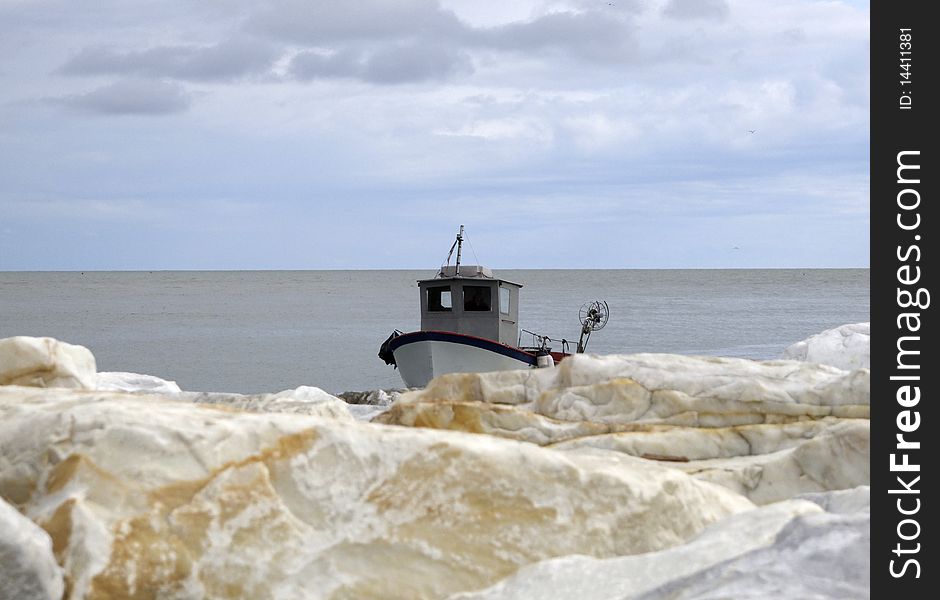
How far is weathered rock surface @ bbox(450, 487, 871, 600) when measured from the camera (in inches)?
121

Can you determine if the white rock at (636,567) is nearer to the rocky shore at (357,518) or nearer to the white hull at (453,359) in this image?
the rocky shore at (357,518)

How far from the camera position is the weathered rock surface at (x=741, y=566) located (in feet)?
10.0

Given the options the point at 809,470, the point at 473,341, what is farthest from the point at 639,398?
the point at 473,341

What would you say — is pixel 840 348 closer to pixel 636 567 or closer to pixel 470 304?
pixel 636 567

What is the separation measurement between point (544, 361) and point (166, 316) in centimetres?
6162

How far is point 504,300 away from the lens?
1049 inches

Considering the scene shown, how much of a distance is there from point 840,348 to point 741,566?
8671mm

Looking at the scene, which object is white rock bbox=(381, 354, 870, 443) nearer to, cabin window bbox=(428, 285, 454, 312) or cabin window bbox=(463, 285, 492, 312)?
cabin window bbox=(463, 285, 492, 312)

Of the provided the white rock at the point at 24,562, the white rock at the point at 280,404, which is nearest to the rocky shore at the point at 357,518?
the white rock at the point at 24,562

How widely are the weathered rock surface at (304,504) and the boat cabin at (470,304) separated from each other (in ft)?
71.3

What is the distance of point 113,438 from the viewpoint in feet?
13.1

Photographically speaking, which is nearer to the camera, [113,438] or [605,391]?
[113,438]
